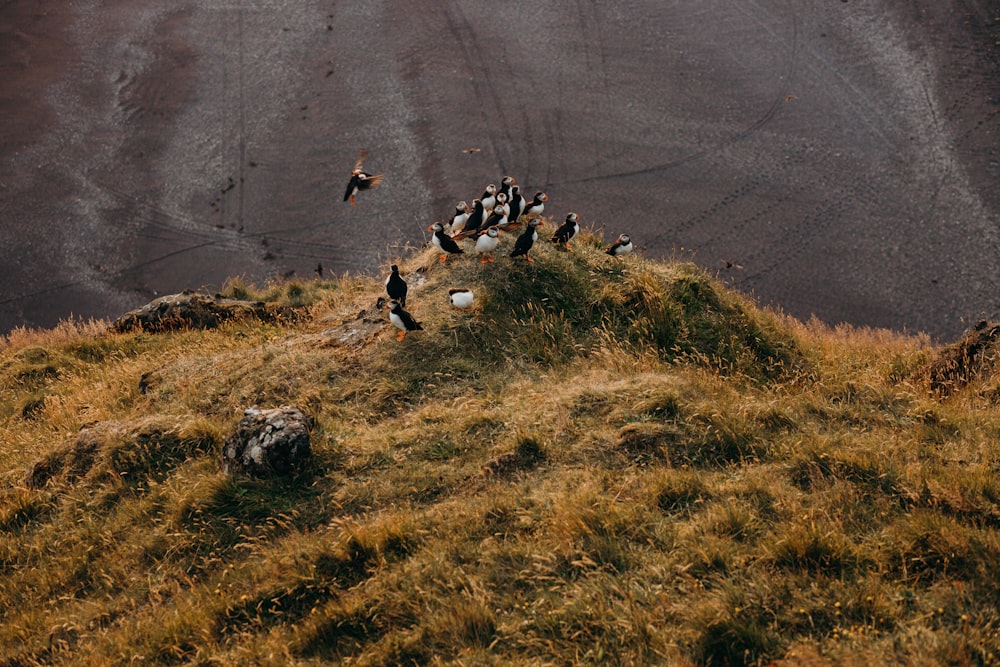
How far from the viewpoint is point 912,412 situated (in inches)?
363

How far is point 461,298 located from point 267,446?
12.8 ft

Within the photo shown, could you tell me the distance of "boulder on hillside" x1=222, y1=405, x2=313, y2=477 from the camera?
8.66 m

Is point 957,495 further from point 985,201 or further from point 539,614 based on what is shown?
point 985,201

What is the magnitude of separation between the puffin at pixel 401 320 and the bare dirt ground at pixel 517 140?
324 inches

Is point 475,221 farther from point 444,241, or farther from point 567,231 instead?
point 567,231

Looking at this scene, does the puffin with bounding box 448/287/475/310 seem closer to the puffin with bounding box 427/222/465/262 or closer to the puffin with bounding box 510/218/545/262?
the puffin with bounding box 427/222/465/262

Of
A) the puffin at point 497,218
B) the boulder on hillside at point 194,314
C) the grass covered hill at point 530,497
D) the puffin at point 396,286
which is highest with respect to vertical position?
the puffin at point 497,218

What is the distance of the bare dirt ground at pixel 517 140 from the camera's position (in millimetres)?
19469

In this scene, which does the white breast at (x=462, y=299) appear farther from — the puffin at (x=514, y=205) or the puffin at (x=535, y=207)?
the puffin at (x=535, y=207)

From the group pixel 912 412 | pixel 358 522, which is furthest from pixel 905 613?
pixel 358 522

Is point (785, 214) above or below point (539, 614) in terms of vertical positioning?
below

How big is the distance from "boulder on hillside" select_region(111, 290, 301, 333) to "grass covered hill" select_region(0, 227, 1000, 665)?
2835 millimetres

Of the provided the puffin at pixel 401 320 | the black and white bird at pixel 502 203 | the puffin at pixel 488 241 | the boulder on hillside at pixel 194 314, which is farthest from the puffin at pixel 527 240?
the boulder on hillside at pixel 194 314

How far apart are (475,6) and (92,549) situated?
79.1 ft
